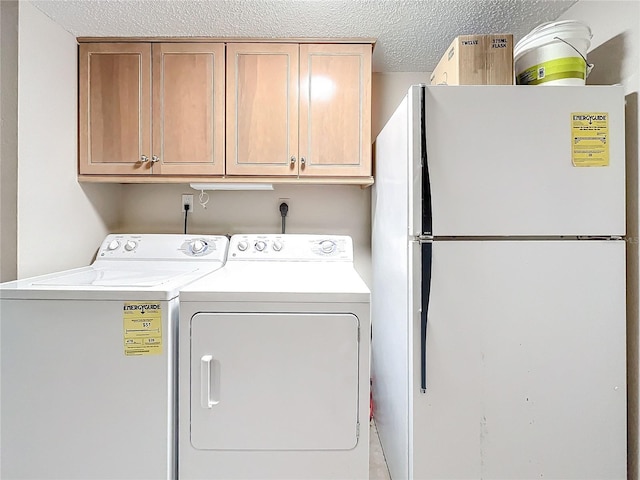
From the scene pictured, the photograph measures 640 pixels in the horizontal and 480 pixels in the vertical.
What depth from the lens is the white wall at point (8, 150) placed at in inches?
61.0

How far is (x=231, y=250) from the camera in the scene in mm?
2004

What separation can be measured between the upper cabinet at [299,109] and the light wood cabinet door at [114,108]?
18.8 inches

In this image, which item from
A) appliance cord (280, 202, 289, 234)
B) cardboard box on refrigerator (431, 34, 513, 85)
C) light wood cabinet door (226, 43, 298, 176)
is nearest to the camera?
cardboard box on refrigerator (431, 34, 513, 85)

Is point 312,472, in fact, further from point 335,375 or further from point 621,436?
point 621,436

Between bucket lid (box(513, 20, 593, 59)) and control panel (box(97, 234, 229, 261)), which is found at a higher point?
bucket lid (box(513, 20, 593, 59))

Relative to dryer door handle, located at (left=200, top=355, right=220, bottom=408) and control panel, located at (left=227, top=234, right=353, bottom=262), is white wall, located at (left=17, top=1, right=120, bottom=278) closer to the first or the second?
control panel, located at (left=227, top=234, right=353, bottom=262)

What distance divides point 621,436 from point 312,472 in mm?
1141

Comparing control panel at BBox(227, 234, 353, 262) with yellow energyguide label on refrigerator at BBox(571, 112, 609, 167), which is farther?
control panel at BBox(227, 234, 353, 262)

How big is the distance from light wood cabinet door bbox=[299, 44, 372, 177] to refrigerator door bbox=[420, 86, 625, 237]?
0.69 meters

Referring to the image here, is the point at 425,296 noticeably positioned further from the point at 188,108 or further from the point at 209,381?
the point at 188,108

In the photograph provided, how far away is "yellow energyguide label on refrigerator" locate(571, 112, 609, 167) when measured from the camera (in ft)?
3.90

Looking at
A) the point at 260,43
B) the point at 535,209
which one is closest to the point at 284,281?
the point at 535,209

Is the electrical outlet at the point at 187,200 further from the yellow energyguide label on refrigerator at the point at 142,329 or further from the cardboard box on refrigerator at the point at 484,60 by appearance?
the cardboard box on refrigerator at the point at 484,60

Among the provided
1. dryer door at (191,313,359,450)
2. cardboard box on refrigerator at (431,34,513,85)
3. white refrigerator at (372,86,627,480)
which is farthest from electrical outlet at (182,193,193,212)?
cardboard box on refrigerator at (431,34,513,85)
